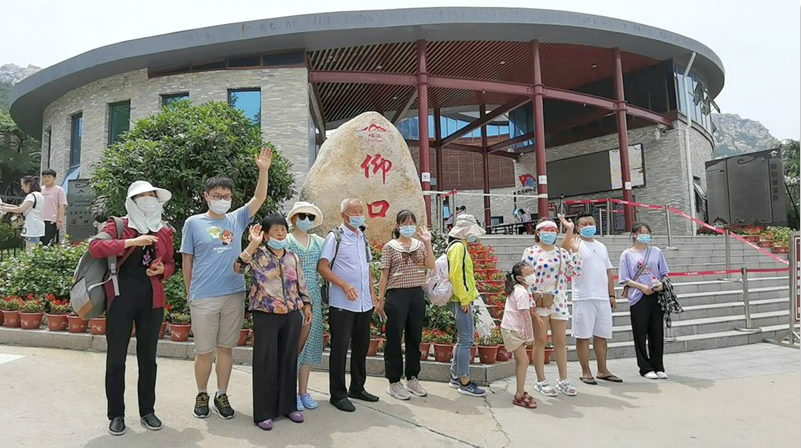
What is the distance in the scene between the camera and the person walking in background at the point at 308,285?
142 inches

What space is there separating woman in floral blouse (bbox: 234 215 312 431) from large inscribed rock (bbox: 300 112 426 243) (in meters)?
4.13

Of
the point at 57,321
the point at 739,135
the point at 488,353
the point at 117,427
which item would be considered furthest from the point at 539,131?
the point at 739,135

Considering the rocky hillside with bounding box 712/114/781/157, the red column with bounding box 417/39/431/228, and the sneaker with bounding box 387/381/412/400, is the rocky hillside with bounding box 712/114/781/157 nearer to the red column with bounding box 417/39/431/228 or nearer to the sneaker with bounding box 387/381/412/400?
the red column with bounding box 417/39/431/228

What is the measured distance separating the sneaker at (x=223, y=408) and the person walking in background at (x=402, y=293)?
1.29 m

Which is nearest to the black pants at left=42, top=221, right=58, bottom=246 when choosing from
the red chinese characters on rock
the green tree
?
the green tree

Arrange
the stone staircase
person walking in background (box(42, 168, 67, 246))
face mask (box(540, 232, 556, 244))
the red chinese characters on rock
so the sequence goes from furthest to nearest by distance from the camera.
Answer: the red chinese characters on rock
person walking in background (box(42, 168, 67, 246))
the stone staircase
face mask (box(540, 232, 556, 244))

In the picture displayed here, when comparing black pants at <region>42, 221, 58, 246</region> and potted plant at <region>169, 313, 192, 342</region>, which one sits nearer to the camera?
potted plant at <region>169, 313, 192, 342</region>

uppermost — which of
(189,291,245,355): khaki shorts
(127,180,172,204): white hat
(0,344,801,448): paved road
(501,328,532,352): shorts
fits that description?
(127,180,172,204): white hat

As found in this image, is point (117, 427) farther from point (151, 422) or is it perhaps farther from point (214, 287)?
point (214, 287)

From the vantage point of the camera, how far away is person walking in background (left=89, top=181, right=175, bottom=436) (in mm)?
2967

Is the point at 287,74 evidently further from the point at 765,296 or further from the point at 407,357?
the point at 765,296

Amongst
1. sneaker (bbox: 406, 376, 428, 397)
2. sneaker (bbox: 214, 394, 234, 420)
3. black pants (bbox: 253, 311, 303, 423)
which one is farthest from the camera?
sneaker (bbox: 406, 376, 428, 397)

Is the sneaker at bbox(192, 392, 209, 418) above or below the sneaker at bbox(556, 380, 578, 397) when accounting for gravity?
above

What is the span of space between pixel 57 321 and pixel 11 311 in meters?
0.75
